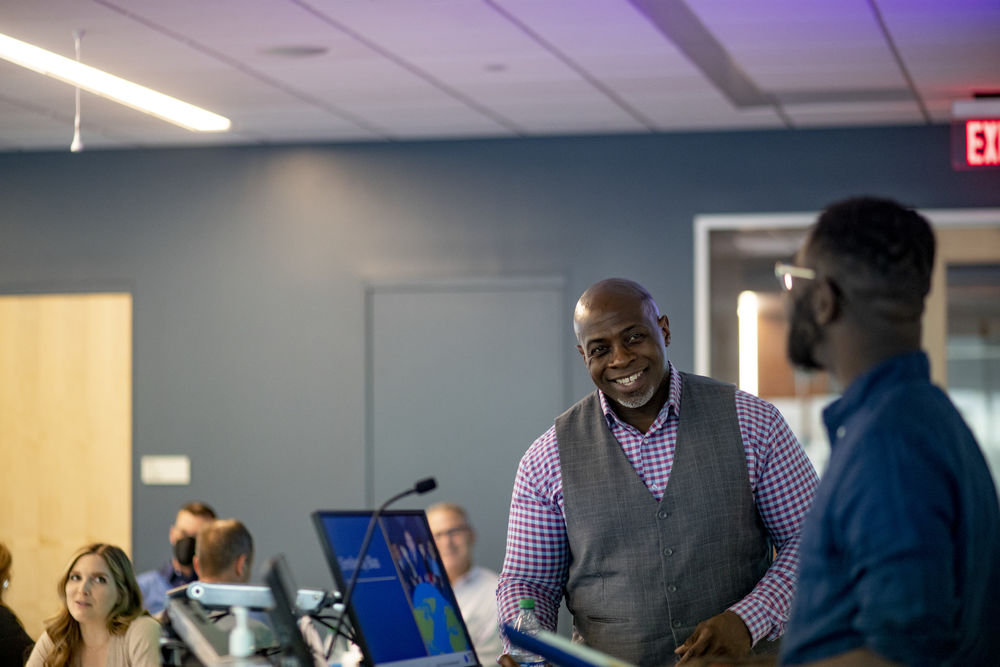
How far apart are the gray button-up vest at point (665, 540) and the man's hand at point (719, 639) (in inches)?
5.8

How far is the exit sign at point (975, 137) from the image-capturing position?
4.82m

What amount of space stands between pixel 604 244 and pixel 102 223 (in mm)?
2747

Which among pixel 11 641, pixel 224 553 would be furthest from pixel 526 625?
pixel 11 641

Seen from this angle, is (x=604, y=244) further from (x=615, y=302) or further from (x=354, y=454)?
(x=615, y=302)

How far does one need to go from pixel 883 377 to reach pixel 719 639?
3.12 ft

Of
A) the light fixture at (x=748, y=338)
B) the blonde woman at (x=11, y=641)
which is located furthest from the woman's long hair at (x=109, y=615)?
the light fixture at (x=748, y=338)

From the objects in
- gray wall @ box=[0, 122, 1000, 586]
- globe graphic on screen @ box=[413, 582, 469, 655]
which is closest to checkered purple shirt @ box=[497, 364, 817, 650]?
globe graphic on screen @ box=[413, 582, 469, 655]

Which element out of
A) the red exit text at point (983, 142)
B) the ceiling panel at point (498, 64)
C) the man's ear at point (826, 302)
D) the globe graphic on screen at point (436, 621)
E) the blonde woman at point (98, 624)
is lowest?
the blonde woman at point (98, 624)

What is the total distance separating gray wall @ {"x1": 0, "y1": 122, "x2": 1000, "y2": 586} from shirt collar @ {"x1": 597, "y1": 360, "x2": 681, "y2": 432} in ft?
11.1

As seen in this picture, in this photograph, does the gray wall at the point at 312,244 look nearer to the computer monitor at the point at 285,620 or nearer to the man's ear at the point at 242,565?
the man's ear at the point at 242,565

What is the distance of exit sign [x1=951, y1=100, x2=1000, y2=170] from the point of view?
190 inches

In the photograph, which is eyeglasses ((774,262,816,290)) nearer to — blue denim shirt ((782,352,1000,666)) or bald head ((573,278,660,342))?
blue denim shirt ((782,352,1000,666))

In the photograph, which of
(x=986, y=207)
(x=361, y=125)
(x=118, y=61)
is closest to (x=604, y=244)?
(x=361, y=125)

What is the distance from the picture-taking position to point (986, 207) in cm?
575
